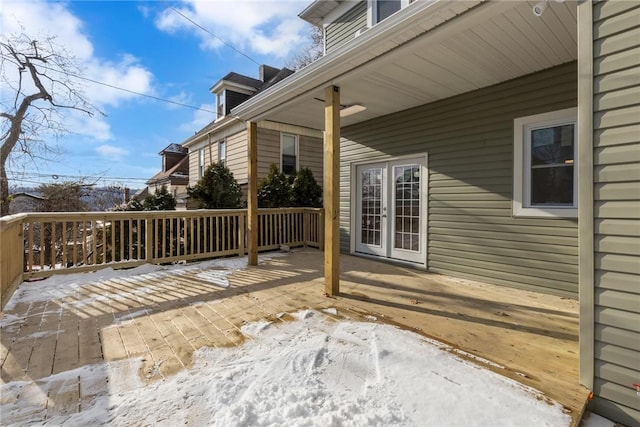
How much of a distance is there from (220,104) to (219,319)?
9624 millimetres

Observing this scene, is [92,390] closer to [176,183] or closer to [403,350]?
[403,350]

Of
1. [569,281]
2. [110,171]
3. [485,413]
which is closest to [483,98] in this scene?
[569,281]

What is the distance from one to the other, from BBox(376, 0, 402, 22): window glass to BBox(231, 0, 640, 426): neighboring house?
0.02 m

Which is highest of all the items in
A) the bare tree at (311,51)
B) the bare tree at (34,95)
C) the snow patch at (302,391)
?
the bare tree at (311,51)

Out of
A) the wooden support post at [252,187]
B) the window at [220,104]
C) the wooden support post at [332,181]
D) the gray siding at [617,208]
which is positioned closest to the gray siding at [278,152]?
the window at [220,104]

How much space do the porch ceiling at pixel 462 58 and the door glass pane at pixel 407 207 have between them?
1175mm

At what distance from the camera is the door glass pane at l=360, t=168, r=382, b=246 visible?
5.51 metres

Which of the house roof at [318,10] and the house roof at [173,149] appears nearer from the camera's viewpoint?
the house roof at [318,10]

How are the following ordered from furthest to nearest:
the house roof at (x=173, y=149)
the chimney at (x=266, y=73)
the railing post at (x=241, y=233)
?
1. the house roof at (x=173, y=149)
2. the chimney at (x=266, y=73)
3. the railing post at (x=241, y=233)

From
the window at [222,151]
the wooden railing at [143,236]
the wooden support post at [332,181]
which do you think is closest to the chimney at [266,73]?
the window at [222,151]

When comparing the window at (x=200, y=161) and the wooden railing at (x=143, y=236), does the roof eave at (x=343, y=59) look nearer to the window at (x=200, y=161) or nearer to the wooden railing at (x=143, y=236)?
the wooden railing at (x=143, y=236)

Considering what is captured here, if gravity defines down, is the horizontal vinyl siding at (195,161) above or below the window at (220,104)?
below

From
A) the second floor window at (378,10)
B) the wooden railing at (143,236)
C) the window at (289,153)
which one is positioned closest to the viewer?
the wooden railing at (143,236)

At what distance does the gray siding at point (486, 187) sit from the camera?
11.2 ft
